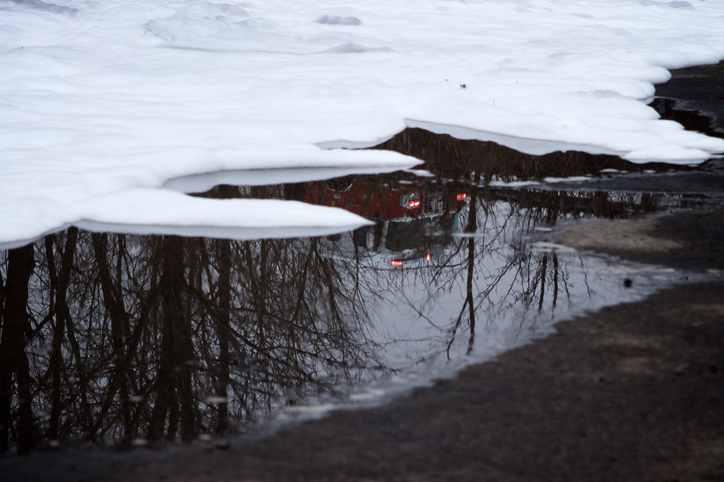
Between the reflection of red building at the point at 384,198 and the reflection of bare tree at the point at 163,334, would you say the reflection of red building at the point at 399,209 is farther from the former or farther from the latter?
the reflection of bare tree at the point at 163,334

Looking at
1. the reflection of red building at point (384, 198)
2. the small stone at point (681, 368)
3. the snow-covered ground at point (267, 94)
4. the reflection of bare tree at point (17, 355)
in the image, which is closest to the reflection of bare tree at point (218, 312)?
the reflection of bare tree at point (17, 355)

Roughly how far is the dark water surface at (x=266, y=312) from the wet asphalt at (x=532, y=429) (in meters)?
0.15

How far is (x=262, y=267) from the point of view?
326cm

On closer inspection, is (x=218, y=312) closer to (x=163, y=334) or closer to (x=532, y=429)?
(x=163, y=334)

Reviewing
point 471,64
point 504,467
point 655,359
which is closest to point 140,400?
point 504,467

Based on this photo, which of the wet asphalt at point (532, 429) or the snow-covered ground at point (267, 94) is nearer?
the wet asphalt at point (532, 429)

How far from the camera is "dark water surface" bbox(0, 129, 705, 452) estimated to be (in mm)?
2225

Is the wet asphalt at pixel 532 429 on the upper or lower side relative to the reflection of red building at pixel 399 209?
lower

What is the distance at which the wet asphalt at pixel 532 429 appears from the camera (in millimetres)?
1769

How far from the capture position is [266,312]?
9.57 ft

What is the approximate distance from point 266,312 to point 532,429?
1.42 meters

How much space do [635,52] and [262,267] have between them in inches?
381

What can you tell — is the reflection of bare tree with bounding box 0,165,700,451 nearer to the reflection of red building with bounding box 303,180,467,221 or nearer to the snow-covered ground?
the reflection of red building with bounding box 303,180,467,221

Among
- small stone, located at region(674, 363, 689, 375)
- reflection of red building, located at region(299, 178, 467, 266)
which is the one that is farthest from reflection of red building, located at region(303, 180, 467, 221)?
small stone, located at region(674, 363, 689, 375)
